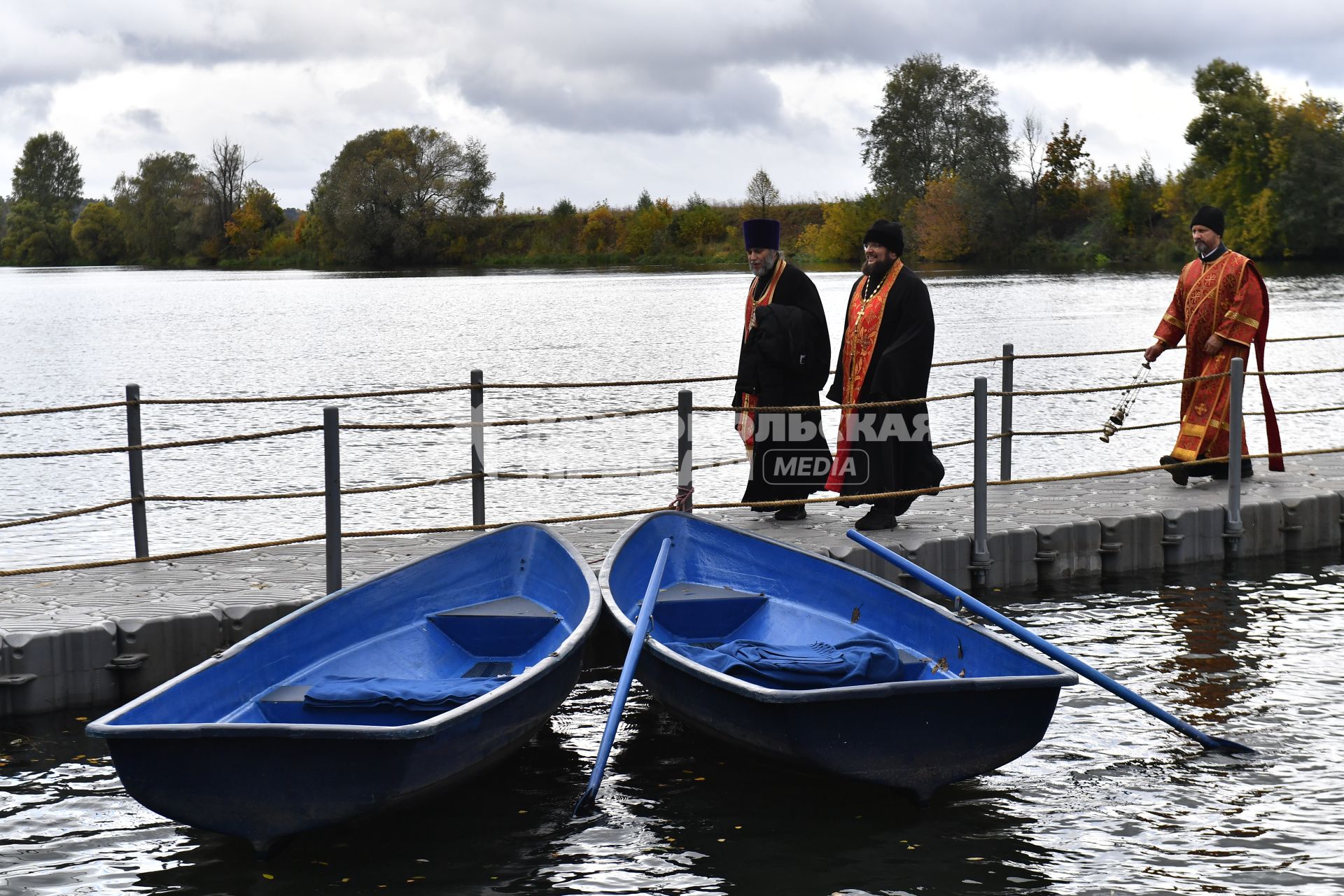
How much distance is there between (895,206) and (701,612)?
70689 millimetres

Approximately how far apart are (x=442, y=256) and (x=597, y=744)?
7812cm

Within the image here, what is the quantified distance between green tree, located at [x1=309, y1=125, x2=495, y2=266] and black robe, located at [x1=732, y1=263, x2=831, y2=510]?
233 feet

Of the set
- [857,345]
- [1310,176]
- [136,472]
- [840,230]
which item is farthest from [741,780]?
[840,230]

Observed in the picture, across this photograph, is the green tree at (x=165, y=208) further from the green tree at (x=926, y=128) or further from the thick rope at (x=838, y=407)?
the thick rope at (x=838, y=407)

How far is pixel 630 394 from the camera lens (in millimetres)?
27219

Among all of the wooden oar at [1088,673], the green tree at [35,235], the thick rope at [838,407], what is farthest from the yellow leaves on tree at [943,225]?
the green tree at [35,235]

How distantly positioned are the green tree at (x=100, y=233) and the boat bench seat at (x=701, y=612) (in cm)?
10122

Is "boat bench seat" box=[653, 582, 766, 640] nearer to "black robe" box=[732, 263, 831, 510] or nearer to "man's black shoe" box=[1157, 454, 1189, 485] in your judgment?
"black robe" box=[732, 263, 831, 510]

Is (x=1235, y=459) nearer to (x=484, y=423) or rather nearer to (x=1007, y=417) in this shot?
(x=1007, y=417)

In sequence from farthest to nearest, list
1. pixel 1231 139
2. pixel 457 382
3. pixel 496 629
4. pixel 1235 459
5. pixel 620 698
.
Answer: pixel 1231 139, pixel 457 382, pixel 1235 459, pixel 496 629, pixel 620 698

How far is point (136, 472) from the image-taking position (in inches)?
319

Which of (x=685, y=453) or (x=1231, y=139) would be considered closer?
(x=685, y=453)

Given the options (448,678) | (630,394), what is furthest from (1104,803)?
(630,394)

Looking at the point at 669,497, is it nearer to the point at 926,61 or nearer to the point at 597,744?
the point at 597,744
